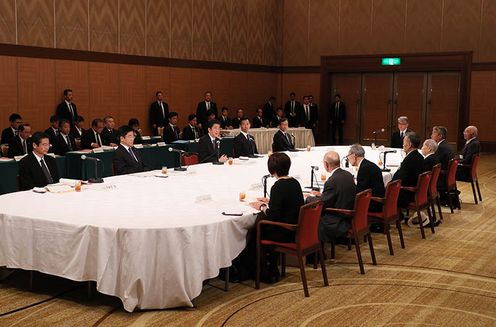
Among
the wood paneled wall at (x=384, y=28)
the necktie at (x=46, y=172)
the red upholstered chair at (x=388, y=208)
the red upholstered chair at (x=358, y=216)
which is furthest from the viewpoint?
the wood paneled wall at (x=384, y=28)

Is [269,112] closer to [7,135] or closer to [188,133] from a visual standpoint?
[188,133]

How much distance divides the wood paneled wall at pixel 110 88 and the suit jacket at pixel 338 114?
7.84ft

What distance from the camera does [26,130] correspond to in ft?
37.7

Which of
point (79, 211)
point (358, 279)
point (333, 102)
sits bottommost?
point (358, 279)

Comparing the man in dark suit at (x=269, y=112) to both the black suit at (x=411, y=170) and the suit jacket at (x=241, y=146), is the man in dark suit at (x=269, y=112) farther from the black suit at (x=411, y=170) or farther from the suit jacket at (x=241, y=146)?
the black suit at (x=411, y=170)

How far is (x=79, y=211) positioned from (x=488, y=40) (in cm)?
1518

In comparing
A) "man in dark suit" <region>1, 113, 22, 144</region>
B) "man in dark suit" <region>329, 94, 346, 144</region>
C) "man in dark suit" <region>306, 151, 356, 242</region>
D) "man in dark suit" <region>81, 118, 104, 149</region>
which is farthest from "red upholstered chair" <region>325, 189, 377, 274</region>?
"man in dark suit" <region>329, 94, 346, 144</region>

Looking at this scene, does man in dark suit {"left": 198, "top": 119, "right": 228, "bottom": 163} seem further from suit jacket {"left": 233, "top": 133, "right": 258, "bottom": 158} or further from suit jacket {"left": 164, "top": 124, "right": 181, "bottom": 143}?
suit jacket {"left": 164, "top": 124, "right": 181, "bottom": 143}

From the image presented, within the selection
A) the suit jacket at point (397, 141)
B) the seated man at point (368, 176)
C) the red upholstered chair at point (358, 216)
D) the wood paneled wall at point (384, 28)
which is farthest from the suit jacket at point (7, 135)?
the wood paneled wall at point (384, 28)

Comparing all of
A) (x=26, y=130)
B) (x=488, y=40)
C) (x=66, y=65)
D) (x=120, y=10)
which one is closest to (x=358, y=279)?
(x=26, y=130)

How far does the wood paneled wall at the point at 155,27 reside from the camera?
13336mm

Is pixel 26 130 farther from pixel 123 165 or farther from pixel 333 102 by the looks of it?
pixel 333 102

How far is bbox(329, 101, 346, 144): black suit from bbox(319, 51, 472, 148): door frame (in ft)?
1.05

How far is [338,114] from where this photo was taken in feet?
66.6
